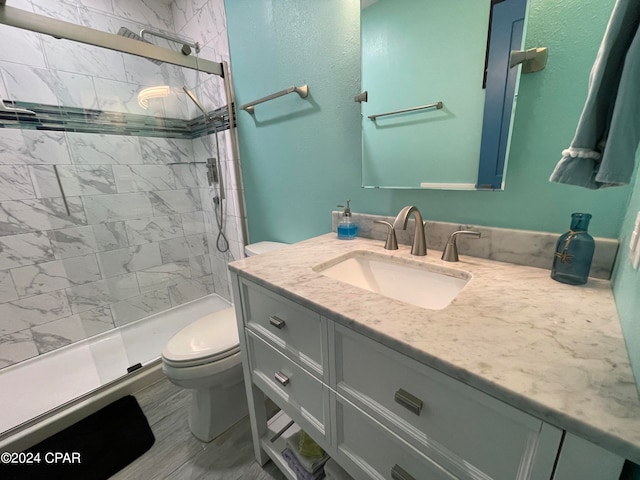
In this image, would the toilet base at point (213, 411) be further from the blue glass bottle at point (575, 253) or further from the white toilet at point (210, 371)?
the blue glass bottle at point (575, 253)

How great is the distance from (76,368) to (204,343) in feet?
3.83

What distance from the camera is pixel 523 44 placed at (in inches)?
28.3

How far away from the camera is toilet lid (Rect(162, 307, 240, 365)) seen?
1134 mm

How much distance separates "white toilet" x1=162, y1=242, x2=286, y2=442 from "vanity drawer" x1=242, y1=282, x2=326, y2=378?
1.37 feet

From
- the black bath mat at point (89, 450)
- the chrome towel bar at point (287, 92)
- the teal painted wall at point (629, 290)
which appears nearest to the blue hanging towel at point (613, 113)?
the teal painted wall at point (629, 290)

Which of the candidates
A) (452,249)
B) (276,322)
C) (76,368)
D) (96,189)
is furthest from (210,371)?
(96,189)

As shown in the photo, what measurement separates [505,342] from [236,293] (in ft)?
2.47

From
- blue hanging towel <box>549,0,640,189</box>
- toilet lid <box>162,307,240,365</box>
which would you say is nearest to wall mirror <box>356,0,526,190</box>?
blue hanging towel <box>549,0,640,189</box>

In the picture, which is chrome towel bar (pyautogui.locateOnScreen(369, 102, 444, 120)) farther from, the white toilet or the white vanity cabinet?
the white toilet

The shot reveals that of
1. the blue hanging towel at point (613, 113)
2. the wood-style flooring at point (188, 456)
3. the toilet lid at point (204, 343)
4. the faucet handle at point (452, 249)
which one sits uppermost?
the blue hanging towel at point (613, 113)

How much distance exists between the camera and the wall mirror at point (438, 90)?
774 mm

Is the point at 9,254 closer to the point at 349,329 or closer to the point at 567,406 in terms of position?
the point at 349,329

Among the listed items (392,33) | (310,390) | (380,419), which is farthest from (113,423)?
(392,33)

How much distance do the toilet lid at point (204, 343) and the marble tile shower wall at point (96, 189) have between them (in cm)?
81
